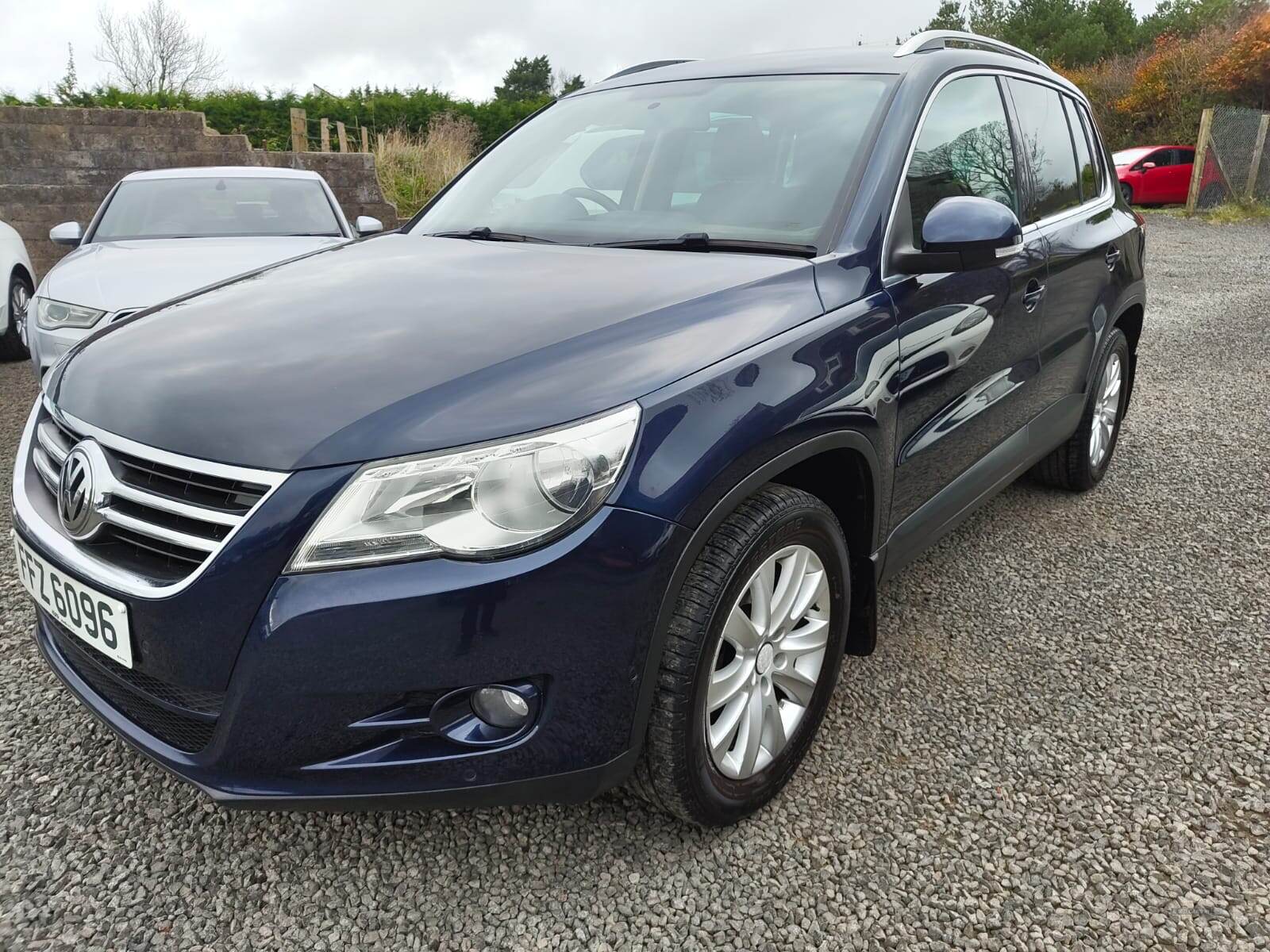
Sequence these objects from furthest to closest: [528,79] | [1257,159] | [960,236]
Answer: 1. [528,79]
2. [1257,159]
3. [960,236]

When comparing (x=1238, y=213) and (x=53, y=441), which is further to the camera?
(x=1238, y=213)

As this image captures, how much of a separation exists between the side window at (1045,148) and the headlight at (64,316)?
4.19 metres

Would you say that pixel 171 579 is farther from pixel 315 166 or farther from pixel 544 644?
pixel 315 166

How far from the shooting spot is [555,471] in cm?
160

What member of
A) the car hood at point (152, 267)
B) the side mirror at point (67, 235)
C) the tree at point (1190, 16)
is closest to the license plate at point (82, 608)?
the car hood at point (152, 267)

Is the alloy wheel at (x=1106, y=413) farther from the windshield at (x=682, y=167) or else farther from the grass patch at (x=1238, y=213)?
the grass patch at (x=1238, y=213)

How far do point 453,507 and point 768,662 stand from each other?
85cm

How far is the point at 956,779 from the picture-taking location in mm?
2311

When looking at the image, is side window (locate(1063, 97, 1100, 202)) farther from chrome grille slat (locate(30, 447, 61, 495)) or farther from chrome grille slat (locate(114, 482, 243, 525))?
chrome grille slat (locate(30, 447, 61, 495))

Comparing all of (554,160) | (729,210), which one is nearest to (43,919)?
(729,210)

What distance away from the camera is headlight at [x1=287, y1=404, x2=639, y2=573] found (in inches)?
61.5

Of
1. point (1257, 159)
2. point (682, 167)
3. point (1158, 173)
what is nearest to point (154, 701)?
point (682, 167)

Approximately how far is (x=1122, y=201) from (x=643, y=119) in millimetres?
2478

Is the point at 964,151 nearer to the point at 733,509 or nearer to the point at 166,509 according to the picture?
the point at 733,509
